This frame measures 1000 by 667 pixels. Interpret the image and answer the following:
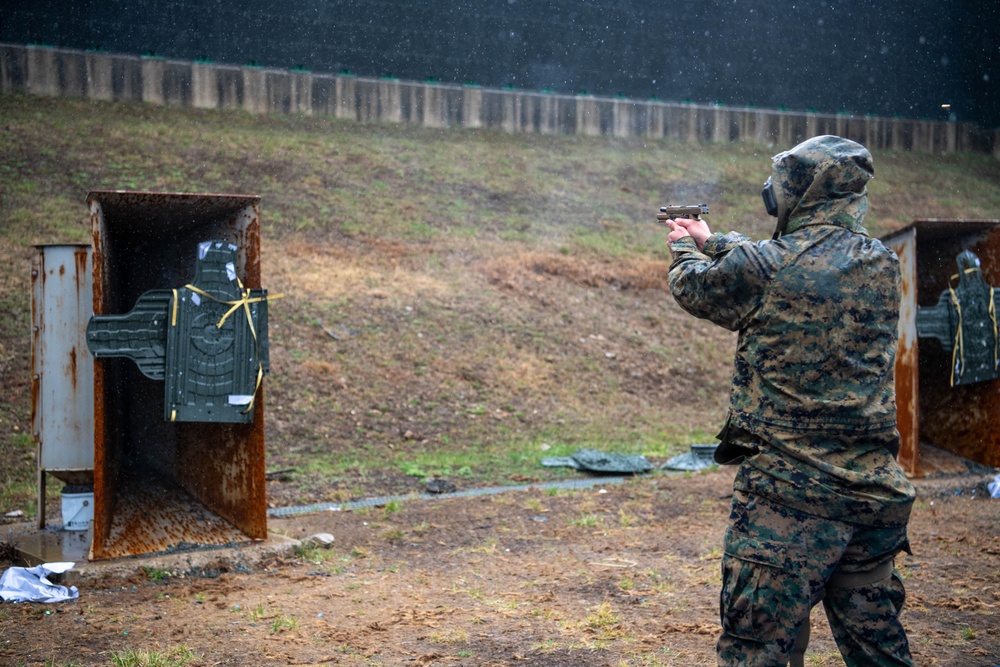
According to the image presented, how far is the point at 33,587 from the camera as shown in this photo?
13.9 ft

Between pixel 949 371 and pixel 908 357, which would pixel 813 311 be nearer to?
pixel 908 357

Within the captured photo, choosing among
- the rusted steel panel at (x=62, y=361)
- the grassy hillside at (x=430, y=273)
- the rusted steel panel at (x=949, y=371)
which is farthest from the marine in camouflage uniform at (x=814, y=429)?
the grassy hillside at (x=430, y=273)

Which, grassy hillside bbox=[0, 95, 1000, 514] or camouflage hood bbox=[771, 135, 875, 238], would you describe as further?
grassy hillside bbox=[0, 95, 1000, 514]

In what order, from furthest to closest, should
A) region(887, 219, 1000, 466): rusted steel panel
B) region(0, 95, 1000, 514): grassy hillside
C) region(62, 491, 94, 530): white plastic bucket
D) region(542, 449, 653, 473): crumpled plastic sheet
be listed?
region(0, 95, 1000, 514): grassy hillside < region(542, 449, 653, 473): crumpled plastic sheet < region(887, 219, 1000, 466): rusted steel panel < region(62, 491, 94, 530): white plastic bucket

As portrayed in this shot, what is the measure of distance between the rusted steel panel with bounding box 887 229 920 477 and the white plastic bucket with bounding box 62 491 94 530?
5675 mm

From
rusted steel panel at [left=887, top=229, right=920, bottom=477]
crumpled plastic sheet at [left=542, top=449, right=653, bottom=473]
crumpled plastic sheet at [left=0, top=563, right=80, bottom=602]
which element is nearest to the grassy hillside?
crumpled plastic sheet at [left=542, top=449, right=653, bottom=473]

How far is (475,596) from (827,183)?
108 inches

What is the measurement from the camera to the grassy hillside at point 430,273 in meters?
8.32

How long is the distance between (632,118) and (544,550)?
44.1ft

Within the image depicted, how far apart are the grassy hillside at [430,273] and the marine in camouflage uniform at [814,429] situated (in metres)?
4.87

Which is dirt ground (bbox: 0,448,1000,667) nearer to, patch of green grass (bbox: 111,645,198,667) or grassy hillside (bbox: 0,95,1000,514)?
patch of green grass (bbox: 111,645,198,667)

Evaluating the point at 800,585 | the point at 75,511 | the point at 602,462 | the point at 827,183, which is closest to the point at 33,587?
the point at 75,511

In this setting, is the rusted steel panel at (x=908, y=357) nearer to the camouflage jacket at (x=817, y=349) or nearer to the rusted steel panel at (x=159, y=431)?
the camouflage jacket at (x=817, y=349)

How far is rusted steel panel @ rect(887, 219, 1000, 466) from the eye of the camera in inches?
256
